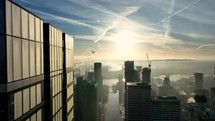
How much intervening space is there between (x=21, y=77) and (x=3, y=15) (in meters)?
4.84

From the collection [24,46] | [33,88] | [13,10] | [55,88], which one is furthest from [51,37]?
[13,10]

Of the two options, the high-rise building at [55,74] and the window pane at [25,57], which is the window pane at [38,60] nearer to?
the window pane at [25,57]

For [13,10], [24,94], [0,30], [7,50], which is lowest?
[24,94]

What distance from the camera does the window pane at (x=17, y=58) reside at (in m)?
19.0

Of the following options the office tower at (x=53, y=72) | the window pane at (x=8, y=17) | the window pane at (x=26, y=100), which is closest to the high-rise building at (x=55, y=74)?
the office tower at (x=53, y=72)

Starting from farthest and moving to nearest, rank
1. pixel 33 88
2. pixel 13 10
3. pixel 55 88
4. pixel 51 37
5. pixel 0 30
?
1. pixel 55 88
2. pixel 51 37
3. pixel 33 88
4. pixel 13 10
5. pixel 0 30

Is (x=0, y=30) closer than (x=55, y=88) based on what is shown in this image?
Yes

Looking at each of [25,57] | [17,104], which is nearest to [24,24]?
[25,57]

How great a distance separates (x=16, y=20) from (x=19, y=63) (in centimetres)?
285

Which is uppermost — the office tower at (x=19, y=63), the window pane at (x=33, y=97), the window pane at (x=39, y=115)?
the office tower at (x=19, y=63)

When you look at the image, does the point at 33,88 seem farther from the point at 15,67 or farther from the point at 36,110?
the point at 15,67

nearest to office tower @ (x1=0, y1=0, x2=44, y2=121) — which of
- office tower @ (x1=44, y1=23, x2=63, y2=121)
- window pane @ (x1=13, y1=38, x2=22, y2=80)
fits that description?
window pane @ (x1=13, y1=38, x2=22, y2=80)

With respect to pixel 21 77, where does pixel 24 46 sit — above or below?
above

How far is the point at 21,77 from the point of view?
2038 cm
